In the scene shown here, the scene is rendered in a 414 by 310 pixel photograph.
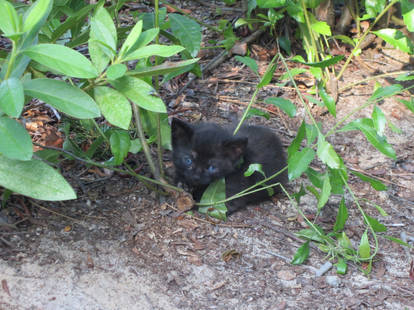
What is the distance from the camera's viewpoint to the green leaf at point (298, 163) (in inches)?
108

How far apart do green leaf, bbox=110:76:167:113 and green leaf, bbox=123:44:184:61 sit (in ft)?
0.43

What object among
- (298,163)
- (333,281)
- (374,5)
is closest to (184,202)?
(298,163)

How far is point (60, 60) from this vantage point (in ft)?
6.69

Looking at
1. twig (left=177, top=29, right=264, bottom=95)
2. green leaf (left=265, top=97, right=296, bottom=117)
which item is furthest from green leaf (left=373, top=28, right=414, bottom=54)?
green leaf (left=265, top=97, right=296, bottom=117)

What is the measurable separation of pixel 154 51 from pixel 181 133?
1.41 metres

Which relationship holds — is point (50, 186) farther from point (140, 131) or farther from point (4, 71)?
point (140, 131)

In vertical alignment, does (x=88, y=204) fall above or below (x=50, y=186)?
below

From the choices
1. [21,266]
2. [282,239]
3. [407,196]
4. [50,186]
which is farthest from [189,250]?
[407,196]

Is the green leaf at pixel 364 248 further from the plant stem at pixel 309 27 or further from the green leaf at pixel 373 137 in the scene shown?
the plant stem at pixel 309 27

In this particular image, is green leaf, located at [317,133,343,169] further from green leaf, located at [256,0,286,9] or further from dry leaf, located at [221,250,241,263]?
green leaf, located at [256,0,286,9]

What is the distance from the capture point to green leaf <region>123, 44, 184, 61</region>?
7.42 feet

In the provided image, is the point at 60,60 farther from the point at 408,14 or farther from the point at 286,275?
the point at 408,14

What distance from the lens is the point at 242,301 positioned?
283 cm

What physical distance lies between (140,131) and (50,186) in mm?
1032
